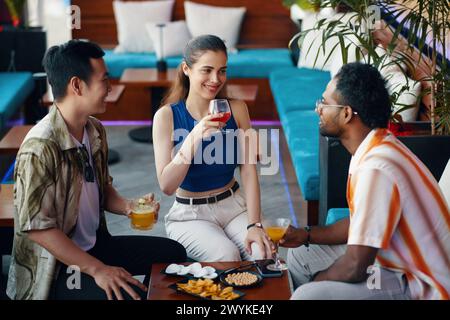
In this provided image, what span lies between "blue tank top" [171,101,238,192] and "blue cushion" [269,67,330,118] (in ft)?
7.23

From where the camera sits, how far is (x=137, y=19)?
7.20m

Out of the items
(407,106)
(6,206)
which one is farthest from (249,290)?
(407,106)

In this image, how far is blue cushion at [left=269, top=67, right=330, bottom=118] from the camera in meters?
5.41

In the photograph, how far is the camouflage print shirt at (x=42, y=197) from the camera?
2.47 meters

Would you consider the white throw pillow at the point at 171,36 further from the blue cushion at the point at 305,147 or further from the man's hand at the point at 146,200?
the man's hand at the point at 146,200

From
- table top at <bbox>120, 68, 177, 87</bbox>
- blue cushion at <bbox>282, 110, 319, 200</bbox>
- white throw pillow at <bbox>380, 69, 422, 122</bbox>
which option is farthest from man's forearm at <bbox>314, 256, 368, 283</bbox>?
table top at <bbox>120, 68, 177, 87</bbox>

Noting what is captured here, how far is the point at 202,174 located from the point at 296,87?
292cm

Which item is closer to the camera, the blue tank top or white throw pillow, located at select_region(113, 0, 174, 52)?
the blue tank top

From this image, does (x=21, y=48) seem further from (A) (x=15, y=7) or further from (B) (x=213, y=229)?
(B) (x=213, y=229)

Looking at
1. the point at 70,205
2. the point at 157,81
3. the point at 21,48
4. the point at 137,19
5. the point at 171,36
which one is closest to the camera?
the point at 70,205

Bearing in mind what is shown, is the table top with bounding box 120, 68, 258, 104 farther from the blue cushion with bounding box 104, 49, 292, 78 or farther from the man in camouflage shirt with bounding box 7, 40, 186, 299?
the man in camouflage shirt with bounding box 7, 40, 186, 299

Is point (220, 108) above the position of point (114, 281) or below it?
above

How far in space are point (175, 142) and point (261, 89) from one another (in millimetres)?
3660
